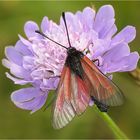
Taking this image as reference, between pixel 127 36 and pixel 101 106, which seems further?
pixel 127 36

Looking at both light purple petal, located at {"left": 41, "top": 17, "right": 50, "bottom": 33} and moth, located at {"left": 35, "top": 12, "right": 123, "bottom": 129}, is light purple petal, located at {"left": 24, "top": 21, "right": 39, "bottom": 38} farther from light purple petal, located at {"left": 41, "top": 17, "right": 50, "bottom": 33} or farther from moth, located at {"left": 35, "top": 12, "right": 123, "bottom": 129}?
moth, located at {"left": 35, "top": 12, "right": 123, "bottom": 129}

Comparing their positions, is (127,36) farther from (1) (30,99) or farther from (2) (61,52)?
(1) (30,99)

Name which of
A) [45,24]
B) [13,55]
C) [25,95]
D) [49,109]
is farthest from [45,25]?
[49,109]

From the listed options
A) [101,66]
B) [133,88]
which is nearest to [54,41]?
[101,66]

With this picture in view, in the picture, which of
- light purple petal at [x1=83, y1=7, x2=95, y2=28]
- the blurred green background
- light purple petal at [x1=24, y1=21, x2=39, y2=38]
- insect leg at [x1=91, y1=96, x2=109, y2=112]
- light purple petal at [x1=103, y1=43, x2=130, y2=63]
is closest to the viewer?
insect leg at [x1=91, y1=96, x2=109, y2=112]

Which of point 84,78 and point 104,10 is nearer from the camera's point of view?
point 84,78

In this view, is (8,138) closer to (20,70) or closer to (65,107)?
(20,70)

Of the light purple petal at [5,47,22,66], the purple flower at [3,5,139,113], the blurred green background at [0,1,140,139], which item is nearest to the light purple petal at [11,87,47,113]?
the purple flower at [3,5,139,113]
